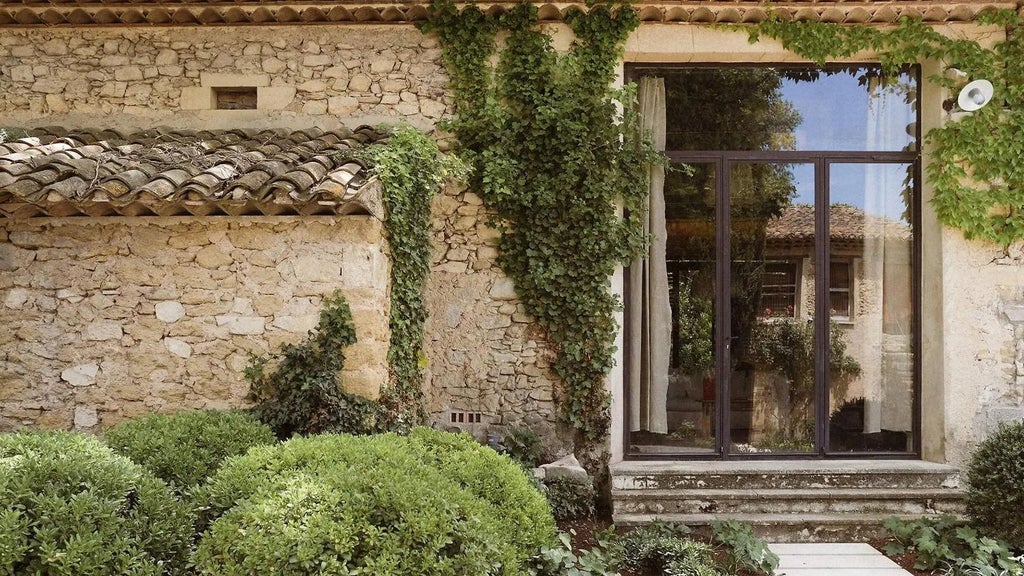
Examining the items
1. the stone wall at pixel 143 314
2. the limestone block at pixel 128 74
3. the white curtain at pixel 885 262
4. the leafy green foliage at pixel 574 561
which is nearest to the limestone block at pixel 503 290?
the stone wall at pixel 143 314

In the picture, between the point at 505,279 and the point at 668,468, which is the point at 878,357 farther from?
the point at 505,279

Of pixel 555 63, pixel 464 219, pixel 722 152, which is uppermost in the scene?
pixel 555 63

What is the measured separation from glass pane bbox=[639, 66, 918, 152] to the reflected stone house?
19mm

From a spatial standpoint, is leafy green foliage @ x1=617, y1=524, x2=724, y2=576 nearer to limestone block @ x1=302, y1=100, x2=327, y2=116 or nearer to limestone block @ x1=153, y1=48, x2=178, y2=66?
limestone block @ x1=302, y1=100, x2=327, y2=116

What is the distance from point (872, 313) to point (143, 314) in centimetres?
→ 580

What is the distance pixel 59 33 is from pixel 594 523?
604 cm

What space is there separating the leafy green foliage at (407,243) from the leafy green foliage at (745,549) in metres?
2.39

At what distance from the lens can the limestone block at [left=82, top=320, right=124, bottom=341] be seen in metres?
4.77

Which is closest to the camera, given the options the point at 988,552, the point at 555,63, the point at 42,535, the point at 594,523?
the point at 42,535

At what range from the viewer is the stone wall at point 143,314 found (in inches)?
185

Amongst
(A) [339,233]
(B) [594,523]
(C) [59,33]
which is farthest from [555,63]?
(C) [59,33]

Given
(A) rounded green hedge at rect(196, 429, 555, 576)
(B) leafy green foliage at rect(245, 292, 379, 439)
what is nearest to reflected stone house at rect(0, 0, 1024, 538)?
(B) leafy green foliage at rect(245, 292, 379, 439)

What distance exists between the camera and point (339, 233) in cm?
464

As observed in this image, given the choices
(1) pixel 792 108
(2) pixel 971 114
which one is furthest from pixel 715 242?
(2) pixel 971 114
